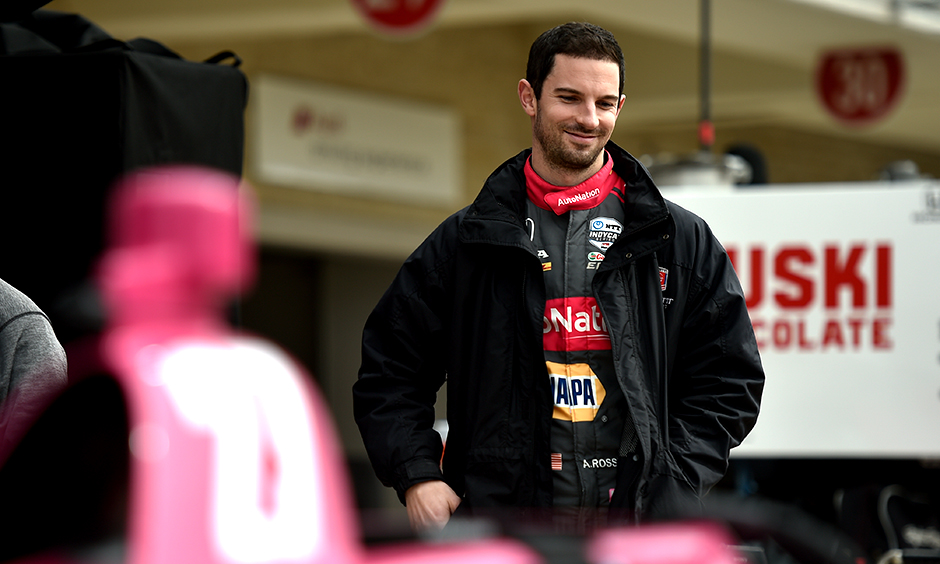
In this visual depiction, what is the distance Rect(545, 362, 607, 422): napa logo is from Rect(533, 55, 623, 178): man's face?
0.41 m

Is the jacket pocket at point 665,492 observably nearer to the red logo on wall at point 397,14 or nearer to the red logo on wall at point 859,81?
the red logo on wall at point 397,14

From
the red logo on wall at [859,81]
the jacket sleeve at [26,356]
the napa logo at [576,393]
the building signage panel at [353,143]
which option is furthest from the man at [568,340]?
the red logo on wall at [859,81]

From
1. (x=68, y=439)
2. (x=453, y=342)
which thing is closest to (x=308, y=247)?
(x=453, y=342)

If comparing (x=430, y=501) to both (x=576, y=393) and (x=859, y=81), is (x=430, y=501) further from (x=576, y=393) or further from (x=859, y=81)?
(x=859, y=81)

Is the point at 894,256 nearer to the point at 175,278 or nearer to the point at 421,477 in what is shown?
the point at 421,477

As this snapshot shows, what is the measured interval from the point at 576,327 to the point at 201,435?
4.78 feet

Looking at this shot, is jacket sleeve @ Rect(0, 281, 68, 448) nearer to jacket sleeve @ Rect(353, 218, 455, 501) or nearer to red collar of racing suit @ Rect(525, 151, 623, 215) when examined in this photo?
jacket sleeve @ Rect(353, 218, 455, 501)

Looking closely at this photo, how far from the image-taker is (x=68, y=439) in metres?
1.34

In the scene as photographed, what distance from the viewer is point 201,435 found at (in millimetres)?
1051

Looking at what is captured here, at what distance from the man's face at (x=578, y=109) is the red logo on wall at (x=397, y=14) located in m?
4.64

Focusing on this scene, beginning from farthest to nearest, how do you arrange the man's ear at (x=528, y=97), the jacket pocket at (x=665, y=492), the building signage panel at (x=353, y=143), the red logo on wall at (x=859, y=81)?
the red logo on wall at (x=859, y=81) → the building signage panel at (x=353, y=143) → the man's ear at (x=528, y=97) → the jacket pocket at (x=665, y=492)

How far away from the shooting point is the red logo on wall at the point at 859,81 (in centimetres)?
948

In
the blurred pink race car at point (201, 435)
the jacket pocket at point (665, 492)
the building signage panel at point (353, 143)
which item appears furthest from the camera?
the building signage panel at point (353, 143)

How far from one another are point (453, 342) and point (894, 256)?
329cm
